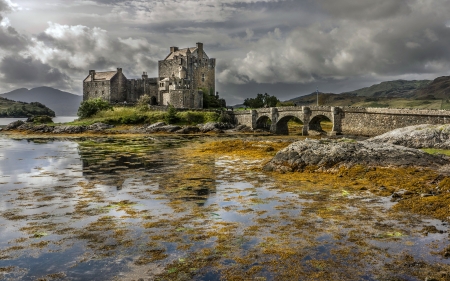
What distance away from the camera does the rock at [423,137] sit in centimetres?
Result: 3491

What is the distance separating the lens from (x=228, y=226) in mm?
12664

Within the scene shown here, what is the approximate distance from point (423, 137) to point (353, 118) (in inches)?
971

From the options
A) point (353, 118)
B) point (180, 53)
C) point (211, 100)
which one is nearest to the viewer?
point (353, 118)

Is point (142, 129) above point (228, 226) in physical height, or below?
above

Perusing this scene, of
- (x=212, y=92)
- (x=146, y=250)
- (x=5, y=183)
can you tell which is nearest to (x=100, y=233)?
(x=146, y=250)

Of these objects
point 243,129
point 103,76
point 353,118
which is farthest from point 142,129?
point 103,76

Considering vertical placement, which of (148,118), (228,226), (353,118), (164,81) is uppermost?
(164,81)

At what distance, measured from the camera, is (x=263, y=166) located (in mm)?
25500

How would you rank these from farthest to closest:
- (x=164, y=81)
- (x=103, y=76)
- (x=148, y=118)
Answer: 1. (x=103, y=76)
2. (x=164, y=81)
3. (x=148, y=118)

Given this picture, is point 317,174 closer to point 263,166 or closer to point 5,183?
point 263,166

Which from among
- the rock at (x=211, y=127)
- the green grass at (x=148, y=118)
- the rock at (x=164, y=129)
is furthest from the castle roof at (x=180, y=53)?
the rock at (x=164, y=129)

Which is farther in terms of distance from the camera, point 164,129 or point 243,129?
point 243,129

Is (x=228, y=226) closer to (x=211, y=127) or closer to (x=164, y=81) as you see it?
(x=211, y=127)

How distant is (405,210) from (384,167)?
817cm
